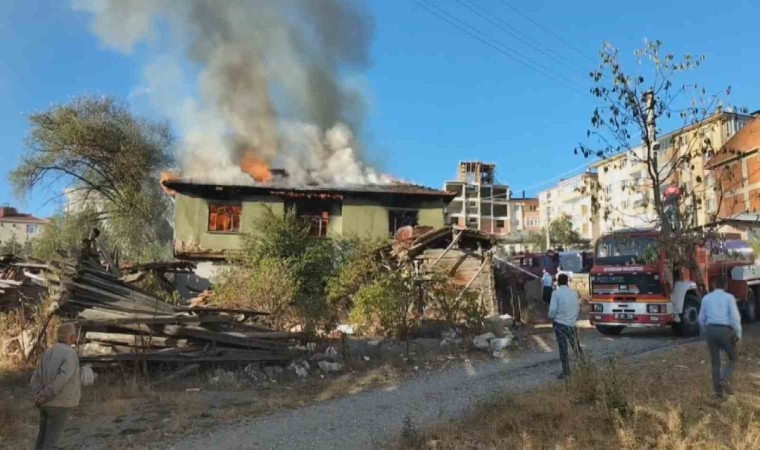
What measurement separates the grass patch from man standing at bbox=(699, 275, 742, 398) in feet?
0.87

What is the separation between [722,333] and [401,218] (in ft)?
70.4

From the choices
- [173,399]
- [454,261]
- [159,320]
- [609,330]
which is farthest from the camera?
[454,261]

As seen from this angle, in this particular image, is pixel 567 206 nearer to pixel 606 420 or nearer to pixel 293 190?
pixel 293 190

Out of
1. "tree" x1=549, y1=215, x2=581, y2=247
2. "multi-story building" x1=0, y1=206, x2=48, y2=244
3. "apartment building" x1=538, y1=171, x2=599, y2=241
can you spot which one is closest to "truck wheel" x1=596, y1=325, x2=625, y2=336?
"tree" x1=549, y1=215, x2=581, y2=247

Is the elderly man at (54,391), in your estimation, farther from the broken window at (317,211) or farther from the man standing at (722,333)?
the broken window at (317,211)

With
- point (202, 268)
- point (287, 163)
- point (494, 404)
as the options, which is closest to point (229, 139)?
point (287, 163)

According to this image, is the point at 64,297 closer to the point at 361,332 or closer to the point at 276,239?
the point at 361,332

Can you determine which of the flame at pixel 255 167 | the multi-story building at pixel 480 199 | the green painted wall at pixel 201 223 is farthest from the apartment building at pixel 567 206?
the green painted wall at pixel 201 223

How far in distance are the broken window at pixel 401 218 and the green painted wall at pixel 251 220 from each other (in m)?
0.34

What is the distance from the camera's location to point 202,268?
2630 cm

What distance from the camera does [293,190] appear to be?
27172mm

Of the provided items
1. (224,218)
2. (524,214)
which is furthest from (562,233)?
(224,218)

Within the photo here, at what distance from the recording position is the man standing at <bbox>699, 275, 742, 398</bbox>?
7785 mm

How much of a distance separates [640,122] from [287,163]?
22007 millimetres
